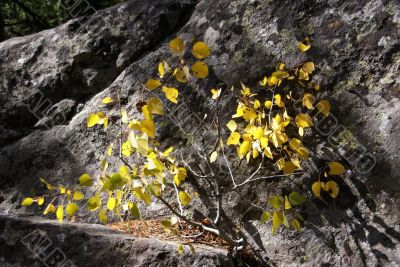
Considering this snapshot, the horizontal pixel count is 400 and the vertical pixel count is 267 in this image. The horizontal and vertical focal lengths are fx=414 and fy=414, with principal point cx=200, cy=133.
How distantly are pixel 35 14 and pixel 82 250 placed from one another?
533cm

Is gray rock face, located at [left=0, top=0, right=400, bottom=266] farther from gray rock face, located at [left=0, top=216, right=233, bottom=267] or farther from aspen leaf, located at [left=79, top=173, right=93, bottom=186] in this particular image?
aspen leaf, located at [left=79, top=173, right=93, bottom=186]

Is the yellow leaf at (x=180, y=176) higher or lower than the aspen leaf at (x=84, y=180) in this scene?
lower

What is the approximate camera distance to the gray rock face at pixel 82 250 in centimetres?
192

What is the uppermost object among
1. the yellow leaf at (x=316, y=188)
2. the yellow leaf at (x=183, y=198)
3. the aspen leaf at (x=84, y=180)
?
the aspen leaf at (x=84, y=180)

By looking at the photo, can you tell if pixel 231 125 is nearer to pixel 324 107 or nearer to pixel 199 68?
pixel 199 68

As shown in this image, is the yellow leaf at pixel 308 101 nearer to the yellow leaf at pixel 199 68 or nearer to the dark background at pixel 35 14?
the yellow leaf at pixel 199 68

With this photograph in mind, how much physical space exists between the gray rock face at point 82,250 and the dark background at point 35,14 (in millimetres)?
4889

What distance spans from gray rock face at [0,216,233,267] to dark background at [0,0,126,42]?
489 cm

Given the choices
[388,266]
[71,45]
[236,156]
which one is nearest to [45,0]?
[71,45]

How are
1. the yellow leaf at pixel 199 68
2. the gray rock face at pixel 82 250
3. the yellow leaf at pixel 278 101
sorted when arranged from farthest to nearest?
the yellow leaf at pixel 278 101
the yellow leaf at pixel 199 68
the gray rock face at pixel 82 250

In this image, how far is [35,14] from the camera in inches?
248

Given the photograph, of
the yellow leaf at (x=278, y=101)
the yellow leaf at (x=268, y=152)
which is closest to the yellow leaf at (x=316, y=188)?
the yellow leaf at (x=268, y=152)

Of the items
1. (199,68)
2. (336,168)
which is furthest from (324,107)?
(199,68)

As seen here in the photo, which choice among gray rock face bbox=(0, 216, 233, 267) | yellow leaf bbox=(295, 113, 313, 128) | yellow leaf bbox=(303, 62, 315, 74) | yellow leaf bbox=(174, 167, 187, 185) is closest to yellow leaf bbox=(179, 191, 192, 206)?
yellow leaf bbox=(174, 167, 187, 185)
